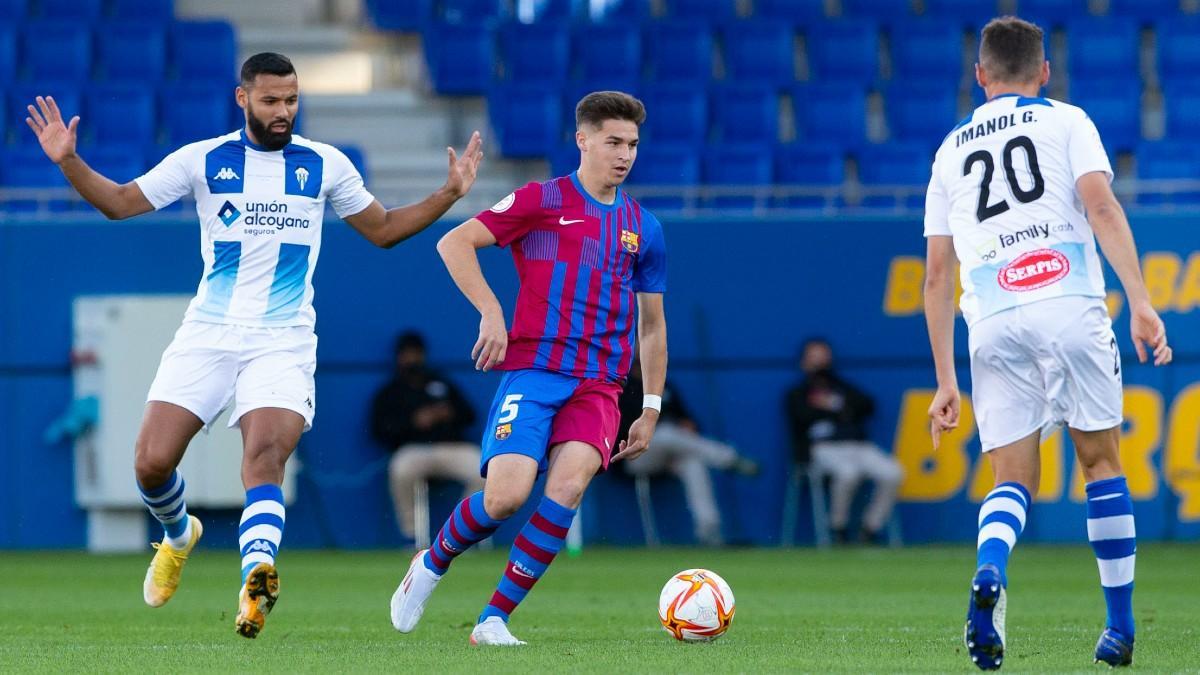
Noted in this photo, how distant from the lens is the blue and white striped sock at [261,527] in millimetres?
6656

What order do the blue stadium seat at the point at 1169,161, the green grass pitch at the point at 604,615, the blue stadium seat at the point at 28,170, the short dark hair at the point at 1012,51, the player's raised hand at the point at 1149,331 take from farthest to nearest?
the blue stadium seat at the point at 1169,161 < the blue stadium seat at the point at 28,170 < the green grass pitch at the point at 604,615 < the short dark hair at the point at 1012,51 < the player's raised hand at the point at 1149,331

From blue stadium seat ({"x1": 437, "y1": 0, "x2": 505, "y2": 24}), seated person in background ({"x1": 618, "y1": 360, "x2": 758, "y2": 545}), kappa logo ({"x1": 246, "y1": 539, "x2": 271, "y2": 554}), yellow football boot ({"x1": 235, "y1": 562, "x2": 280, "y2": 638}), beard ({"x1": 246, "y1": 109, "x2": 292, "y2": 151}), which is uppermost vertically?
blue stadium seat ({"x1": 437, "y1": 0, "x2": 505, "y2": 24})

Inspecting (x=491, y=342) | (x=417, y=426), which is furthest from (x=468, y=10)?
(x=491, y=342)

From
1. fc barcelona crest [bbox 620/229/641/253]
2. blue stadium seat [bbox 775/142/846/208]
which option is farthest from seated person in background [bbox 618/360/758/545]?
fc barcelona crest [bbox 620/229/641/253]

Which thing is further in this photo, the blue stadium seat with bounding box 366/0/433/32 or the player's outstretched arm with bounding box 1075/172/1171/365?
the blue stadium seat with bounding box 366/0/433/32

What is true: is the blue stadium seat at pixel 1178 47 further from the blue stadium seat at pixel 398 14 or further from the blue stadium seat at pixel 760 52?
the blue stadium seat at pixel 398 14

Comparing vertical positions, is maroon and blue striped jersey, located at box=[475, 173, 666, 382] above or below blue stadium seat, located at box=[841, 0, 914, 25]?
below

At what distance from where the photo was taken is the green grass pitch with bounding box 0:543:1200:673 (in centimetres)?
629

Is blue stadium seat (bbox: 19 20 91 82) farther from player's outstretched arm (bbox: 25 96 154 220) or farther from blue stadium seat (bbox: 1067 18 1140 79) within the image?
player's outstretched arm (bbox: 25 96 154 220)

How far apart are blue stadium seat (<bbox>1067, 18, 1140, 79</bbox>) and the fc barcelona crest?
11.1 metres

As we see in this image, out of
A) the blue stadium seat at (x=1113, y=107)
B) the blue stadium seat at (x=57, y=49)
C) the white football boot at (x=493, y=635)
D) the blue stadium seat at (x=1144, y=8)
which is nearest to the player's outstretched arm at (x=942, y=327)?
the white football boot at (x=493, y=635)

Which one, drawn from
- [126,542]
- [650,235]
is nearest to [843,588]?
[650,235]

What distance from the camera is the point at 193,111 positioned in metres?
16.1

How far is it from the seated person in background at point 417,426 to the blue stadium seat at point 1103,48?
22.6 feet
